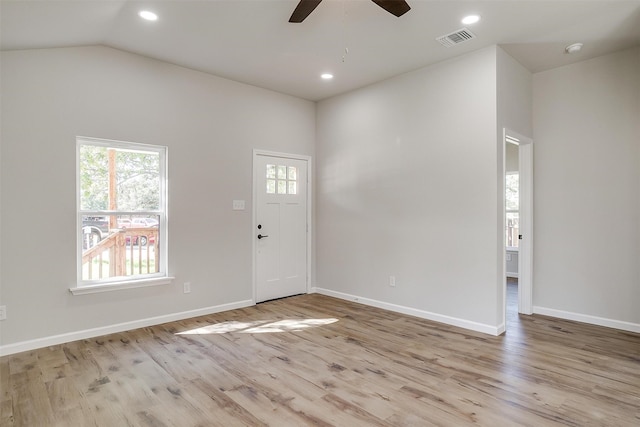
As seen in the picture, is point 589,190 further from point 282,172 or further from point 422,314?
point 282,172

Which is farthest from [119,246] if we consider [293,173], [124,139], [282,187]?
[293,173]

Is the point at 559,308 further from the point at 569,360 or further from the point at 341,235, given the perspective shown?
the point at 341,235

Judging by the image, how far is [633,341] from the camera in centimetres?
345

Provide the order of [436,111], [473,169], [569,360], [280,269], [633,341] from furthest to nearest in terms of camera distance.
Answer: [280,269]
[436,111]
[473,169]
[633,341]
[569,360]

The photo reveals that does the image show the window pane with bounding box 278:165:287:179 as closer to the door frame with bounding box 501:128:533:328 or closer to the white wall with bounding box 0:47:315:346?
the white wall with bounding box 0:47:315:346

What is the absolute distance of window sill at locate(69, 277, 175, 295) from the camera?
137 inches

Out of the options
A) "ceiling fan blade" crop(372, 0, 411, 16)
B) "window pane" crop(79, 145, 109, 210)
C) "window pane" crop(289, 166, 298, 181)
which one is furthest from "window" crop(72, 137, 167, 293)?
"ceiling fan blade" crop(372, 0, 411, 16)

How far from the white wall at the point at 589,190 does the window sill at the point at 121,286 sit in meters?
4.39

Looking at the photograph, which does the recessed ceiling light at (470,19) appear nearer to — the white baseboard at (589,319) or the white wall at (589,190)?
the white wall at (589,190)

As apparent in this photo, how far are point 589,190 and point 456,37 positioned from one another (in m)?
2.28

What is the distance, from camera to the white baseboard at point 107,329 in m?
3.19

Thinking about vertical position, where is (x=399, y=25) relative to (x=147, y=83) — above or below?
above

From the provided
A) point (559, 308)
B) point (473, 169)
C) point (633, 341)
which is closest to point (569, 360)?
point (633, 341)

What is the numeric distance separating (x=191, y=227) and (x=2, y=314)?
1.80m
